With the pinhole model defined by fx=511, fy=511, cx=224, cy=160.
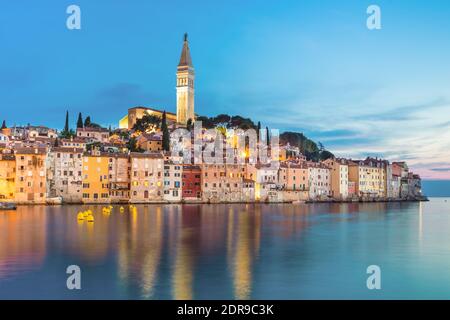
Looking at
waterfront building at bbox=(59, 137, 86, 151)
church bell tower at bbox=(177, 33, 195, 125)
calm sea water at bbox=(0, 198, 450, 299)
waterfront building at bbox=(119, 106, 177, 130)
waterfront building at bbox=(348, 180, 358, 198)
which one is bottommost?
calm sea water at bbox=(0, 198, 450, 299)

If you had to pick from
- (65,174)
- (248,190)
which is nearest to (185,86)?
(248,190)

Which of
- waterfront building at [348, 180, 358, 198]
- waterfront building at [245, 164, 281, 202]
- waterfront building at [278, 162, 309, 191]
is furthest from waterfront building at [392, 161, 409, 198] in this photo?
waterfront building at [245, 164, 281, 202]

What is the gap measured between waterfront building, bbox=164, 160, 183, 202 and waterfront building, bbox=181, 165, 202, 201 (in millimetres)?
1014

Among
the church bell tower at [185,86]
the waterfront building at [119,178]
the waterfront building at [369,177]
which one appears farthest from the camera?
the church bell tower at [185,86]

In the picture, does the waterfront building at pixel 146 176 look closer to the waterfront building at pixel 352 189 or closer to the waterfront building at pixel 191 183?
the waterfront building at pixel 191 183

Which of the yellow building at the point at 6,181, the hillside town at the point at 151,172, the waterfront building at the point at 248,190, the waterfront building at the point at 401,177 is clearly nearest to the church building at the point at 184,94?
the hillside town at the point at 151,172

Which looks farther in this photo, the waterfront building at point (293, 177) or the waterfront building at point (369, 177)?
the waterfront building at point (369, 177)

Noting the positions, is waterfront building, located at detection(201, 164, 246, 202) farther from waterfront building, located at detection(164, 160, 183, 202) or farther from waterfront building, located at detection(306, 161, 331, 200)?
waterfront building, located at detection(306, 161, 331, 200)

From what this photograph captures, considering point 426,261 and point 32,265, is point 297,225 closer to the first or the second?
point 426,261

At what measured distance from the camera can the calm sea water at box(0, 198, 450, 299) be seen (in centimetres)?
1315

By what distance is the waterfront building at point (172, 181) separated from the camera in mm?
57375

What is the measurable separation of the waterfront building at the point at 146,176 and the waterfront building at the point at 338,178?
95.5ft

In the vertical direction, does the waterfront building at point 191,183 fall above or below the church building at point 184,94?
below
